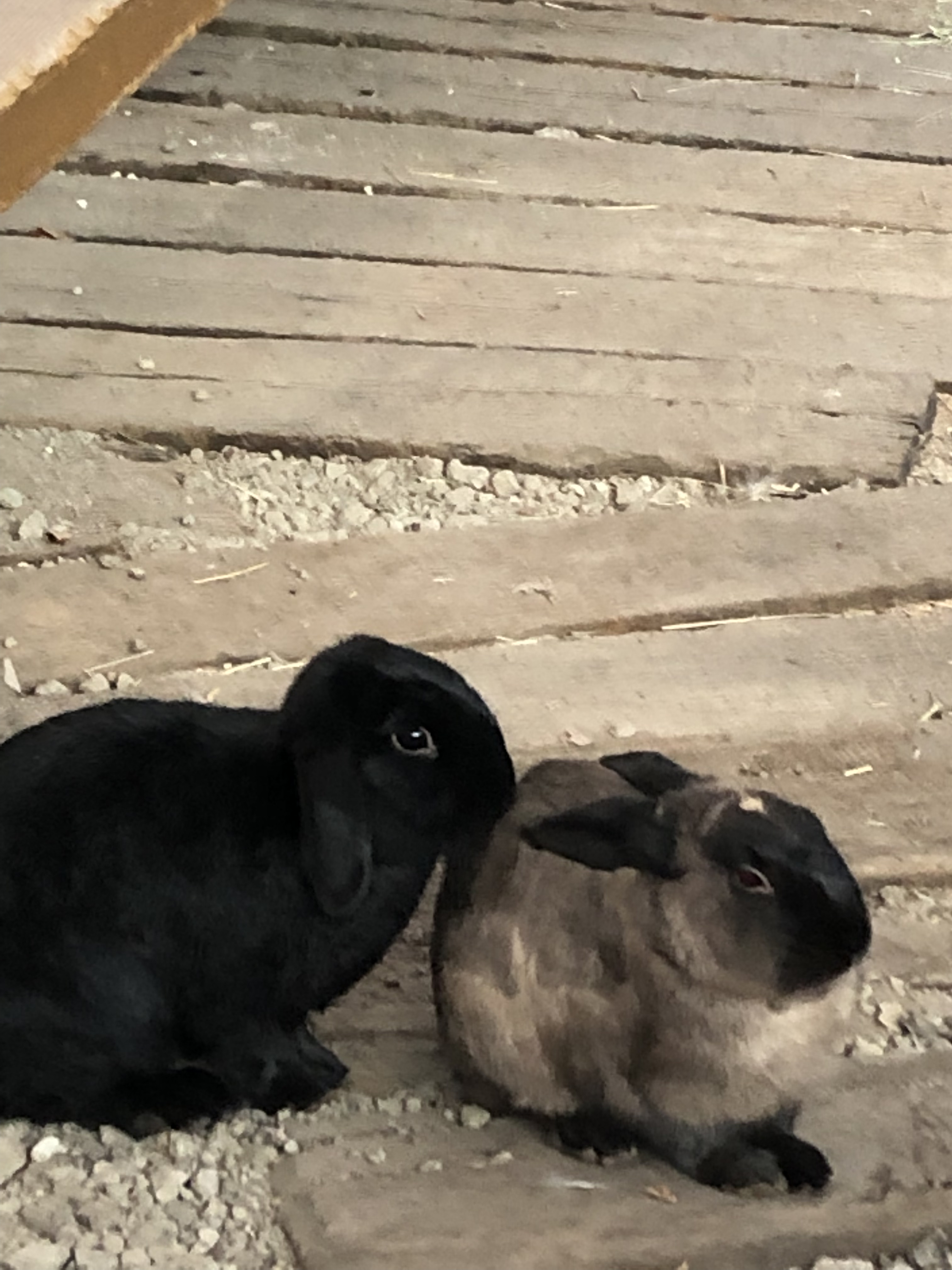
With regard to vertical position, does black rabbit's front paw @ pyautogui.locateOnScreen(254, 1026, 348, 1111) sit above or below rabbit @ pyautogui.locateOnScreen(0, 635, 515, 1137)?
below

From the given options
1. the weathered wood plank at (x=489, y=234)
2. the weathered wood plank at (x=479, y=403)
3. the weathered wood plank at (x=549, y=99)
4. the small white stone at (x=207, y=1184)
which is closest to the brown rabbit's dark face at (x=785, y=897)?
the small white stone at (x=207, y=1184)

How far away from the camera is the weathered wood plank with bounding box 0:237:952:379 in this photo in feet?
9.09

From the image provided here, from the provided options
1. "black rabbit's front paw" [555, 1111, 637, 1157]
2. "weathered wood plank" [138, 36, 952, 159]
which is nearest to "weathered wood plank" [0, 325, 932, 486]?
"weathered wood plank" [138, 36, 952, 159]

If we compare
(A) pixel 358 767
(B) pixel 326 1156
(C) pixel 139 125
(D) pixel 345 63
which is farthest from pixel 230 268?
(B) pixel 326 1156

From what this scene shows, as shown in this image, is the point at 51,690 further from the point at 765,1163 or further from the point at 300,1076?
the point at 765,1163

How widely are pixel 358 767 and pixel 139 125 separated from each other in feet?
7.13

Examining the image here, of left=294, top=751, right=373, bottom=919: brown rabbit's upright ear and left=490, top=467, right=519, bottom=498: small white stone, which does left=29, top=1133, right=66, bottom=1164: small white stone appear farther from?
left=490, top=467, right=519, bottom=498: small white stone

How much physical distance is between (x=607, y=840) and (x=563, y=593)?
2.79 ft

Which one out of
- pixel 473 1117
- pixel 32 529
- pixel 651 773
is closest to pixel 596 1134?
pixel 473 1117

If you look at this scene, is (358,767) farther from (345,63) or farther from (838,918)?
(345,63)

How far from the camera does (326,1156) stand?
1607 mm

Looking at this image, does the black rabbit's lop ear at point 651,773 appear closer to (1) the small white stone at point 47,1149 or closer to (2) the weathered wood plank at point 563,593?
(2) the weathered wood plank at point 563,593

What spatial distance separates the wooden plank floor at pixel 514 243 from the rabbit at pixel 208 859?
1.07 metres

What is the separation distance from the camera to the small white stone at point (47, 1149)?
158 cm
